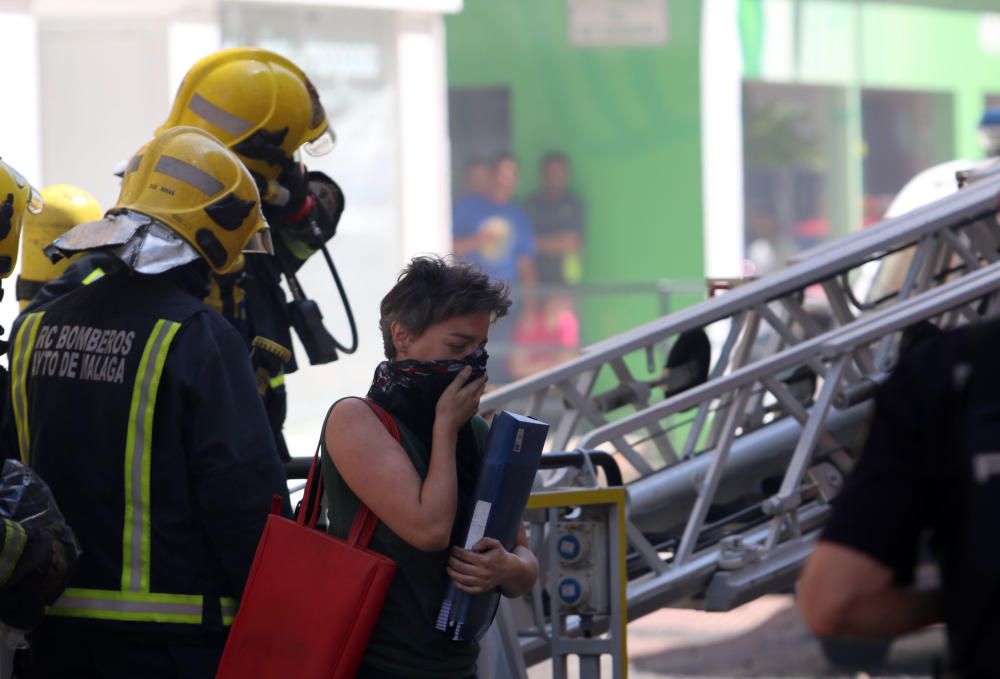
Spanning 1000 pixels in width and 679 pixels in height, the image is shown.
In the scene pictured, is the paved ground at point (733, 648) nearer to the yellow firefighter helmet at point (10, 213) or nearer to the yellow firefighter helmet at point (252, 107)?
the yellow firefighter helmet at point (252, 107)

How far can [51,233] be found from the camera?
5.23m

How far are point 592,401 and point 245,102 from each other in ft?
5.72

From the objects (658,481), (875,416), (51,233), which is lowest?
(658,481)

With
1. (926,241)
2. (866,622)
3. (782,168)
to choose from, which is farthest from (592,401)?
(782,168)

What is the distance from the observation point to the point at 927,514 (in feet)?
6.10

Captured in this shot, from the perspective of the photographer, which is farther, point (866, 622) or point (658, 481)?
point (658, 481)

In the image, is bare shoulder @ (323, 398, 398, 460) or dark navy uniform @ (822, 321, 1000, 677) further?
bare shoulder @ (323, 398, 398, 460)

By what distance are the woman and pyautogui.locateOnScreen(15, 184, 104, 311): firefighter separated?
96.2 inches

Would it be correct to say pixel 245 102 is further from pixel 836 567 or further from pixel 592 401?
pixel 836 567

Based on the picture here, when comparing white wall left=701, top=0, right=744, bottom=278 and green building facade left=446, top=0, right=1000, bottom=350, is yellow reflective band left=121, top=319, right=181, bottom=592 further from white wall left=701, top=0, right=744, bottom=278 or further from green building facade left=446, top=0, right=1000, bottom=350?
white wall left=701, top=0, right=744, bottom=278

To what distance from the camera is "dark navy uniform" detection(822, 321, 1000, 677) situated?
70.6 inches

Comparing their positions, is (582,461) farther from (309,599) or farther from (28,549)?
(28,549)

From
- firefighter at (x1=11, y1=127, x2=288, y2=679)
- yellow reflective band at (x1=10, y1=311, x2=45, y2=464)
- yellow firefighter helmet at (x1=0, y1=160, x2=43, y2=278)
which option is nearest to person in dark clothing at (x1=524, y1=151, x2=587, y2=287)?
yellow firefighter helmet at (x1=0, y1=160, x2=43, y2=278)

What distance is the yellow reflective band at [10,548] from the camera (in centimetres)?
302
